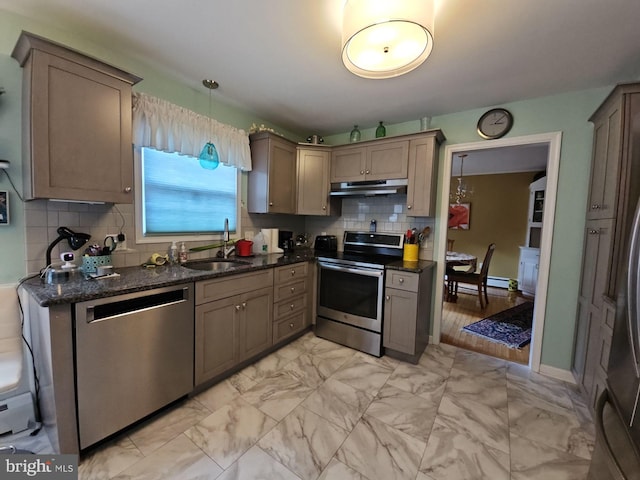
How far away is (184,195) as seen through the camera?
2.47 meters

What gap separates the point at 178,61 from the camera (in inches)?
78.0

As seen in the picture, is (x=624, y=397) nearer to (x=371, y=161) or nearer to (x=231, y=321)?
(x=231, y=321)

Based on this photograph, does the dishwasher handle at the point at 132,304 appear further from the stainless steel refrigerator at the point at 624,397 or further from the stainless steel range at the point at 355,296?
the stainless steel refrigerator at the point at 624,397

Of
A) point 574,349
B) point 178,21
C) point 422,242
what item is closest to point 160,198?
point 178,21

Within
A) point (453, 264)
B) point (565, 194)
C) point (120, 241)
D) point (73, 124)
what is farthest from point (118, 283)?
point (453, 264)

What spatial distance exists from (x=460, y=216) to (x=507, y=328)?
10.9 feet

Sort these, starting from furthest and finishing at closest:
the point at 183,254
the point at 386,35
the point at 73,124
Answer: the point at 183,254, the point at 73,124, the point at 386,35

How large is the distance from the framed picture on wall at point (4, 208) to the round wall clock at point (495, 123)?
3.65 meters

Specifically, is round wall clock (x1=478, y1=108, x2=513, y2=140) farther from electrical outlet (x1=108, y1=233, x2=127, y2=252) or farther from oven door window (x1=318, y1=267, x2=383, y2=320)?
electrical outlet (x1=108, y1=233, x2=127, y2=252)

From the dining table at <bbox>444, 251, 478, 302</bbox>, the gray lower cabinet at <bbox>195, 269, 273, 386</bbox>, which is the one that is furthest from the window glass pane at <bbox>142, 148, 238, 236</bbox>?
the dining table at <bbox>444, 251, 478, 302</bbox>

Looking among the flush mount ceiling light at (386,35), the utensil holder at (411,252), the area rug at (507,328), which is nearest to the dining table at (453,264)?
the area rug at (507,328)

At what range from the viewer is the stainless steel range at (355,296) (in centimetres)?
262

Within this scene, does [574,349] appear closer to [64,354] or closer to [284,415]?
[284,415]

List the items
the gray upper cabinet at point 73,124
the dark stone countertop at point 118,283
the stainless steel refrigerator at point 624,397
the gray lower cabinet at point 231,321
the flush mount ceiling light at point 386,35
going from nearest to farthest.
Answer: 1. the stainless steel refrigerator at point 624,397
2. the flush mount ceiling light at point 386,35
3. the dark stone countertop at point 118,283
4. the gray upper cabinet at point 73,124
5. the gray lower cabinet at point 231,321
